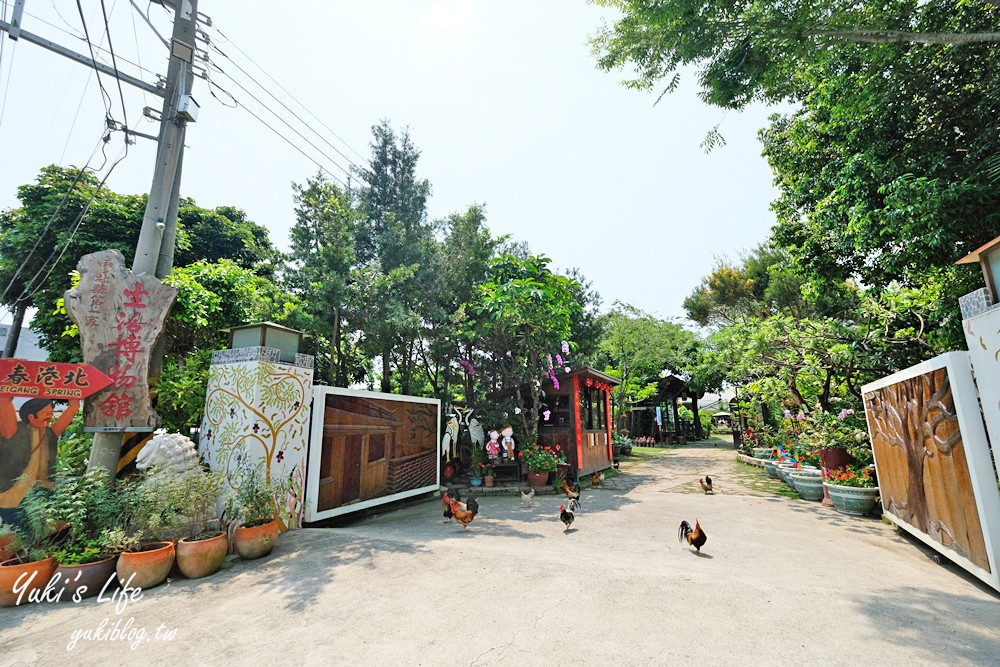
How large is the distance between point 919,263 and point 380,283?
9.99 m

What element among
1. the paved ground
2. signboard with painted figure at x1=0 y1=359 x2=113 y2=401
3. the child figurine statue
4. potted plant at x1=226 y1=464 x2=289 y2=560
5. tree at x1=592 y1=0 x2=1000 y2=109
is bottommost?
the paved ground

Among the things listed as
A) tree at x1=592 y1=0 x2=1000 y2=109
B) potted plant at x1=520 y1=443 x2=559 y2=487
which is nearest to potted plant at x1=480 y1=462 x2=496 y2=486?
potted plant at x1=520 y1=443 x2=559 y2=487

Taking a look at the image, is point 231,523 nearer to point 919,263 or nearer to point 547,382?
point 547,382

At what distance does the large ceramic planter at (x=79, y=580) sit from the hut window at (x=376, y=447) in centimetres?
401

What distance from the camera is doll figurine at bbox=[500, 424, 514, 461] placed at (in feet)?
33.6

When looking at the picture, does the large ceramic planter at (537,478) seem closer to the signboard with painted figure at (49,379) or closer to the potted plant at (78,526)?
the potted plant at (78,526)

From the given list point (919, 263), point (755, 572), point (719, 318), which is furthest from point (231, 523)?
point (719, 318)

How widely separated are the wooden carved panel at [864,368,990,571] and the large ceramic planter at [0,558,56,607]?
343 inches

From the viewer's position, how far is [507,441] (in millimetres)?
10273

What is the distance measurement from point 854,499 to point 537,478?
6176 mm

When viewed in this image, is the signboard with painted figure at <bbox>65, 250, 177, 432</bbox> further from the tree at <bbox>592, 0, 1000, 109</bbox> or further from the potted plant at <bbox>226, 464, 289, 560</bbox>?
the tree at <bbox>592, 0, 1000, 109</bbox>

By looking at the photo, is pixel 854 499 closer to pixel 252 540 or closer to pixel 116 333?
pixel 252 540

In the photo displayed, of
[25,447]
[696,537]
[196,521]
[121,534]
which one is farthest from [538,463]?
[25,447]

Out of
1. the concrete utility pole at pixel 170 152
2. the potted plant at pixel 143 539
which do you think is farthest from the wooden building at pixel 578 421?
the concrete utility pole at pixel 170 152
